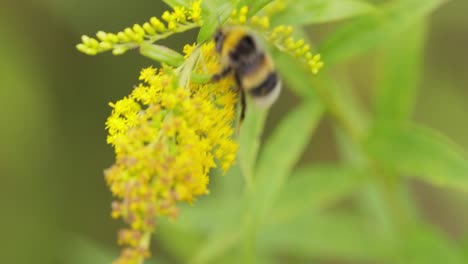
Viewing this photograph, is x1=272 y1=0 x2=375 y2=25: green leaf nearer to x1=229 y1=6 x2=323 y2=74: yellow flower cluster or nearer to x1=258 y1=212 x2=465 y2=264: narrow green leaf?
x1=229 y1=6 x2=323 y2=74: yellow flower cluster

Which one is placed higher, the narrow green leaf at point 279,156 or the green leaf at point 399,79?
the green leaf at point 399,79

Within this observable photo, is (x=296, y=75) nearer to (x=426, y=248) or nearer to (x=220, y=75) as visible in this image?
(x=220, y=75)

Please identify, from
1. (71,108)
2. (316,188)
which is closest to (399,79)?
(316,188)

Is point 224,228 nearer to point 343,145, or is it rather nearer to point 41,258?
point 343,145

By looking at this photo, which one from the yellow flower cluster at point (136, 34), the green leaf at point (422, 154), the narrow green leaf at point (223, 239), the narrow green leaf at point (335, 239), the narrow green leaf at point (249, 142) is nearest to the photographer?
the yellow flower cluster at point (136, 34)

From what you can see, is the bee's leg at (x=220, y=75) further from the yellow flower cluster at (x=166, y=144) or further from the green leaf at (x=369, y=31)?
the green leaf at (x=369, y=31)

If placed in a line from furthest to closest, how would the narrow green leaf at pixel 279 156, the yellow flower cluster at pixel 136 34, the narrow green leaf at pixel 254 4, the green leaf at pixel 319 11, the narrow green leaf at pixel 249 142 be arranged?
the narrow green leaf at pixel 279 156 < the green leaf at pixel 319 11 < the narrow green leaf at pixel 249 142 < the narrow green leaf at pixel 254 4 < the yellow flower cluster at pixel 136 34

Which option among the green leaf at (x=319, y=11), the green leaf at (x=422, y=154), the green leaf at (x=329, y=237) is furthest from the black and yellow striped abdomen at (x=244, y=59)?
the green leaf at (x=329, y=237)

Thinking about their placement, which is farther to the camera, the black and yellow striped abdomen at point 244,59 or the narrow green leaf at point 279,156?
the narrow green leaf at point 279,156
